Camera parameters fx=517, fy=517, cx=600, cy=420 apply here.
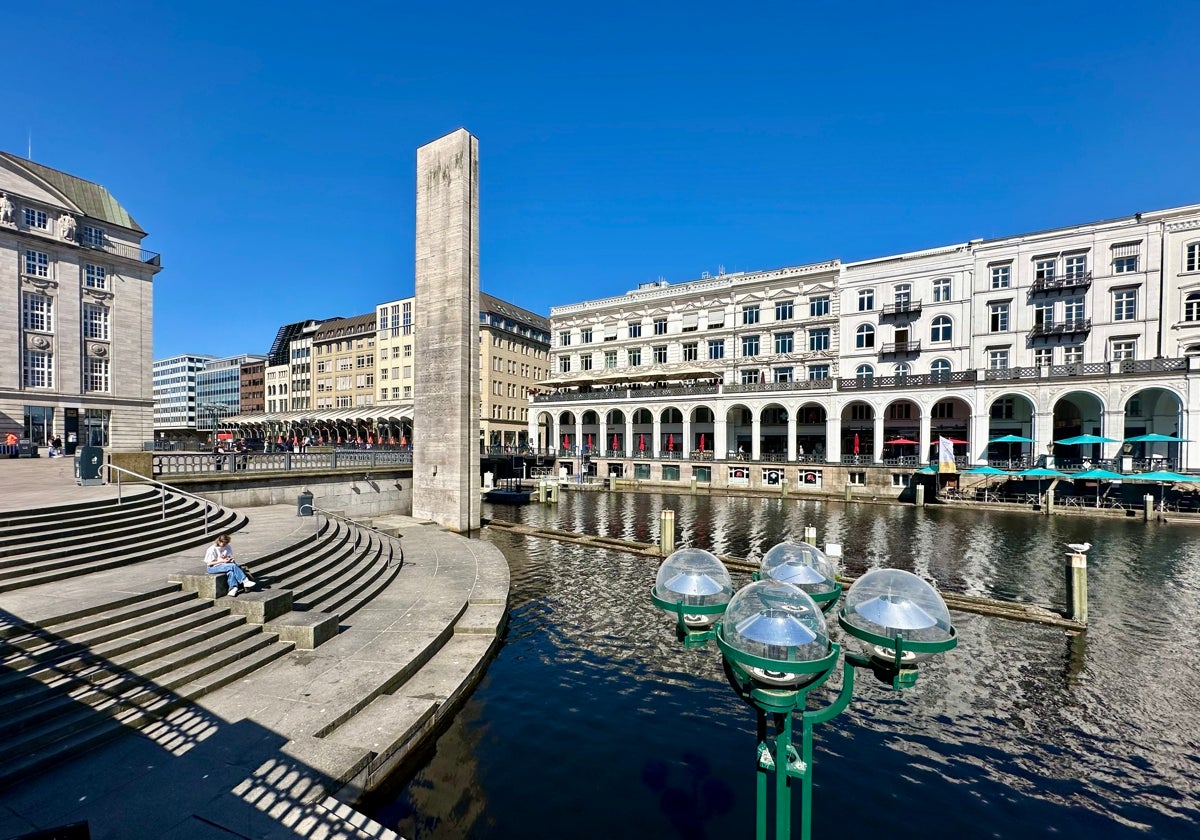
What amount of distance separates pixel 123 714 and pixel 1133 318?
65.7 metres

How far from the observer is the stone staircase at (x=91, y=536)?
1191 cm

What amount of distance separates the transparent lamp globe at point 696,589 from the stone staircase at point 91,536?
14229mm

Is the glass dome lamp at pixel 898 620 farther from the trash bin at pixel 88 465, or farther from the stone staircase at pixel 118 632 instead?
the trash bin at pixel 88 465

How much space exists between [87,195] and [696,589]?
68.0 meters

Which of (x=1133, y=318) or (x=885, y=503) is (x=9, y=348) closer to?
(x=885, y=503)

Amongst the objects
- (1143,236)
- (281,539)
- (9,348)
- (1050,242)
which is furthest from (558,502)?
(1143,236)

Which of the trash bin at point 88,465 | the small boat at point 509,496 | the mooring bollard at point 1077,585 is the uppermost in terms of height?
the trash bin at point 88,465

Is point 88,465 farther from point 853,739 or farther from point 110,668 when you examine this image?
point 853,739

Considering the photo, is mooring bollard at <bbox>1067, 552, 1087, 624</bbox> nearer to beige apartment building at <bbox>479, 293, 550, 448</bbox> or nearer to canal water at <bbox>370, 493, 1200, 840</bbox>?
canal water at <bbox>370, 493, 1200, 840</bbox>

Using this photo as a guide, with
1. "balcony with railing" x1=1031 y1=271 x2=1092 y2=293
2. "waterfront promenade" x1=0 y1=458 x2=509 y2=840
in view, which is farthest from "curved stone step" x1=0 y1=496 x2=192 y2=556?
"balcony with railing" x1=1031 y1=271 x2=1092 y2=293

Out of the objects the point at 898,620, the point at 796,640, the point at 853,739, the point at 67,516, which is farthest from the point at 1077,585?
the point at 67,516

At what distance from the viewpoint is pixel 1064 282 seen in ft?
151

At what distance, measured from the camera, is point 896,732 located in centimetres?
1044

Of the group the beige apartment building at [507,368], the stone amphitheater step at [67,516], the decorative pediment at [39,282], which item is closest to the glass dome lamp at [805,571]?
the stone amphitheater step at [67,516]
